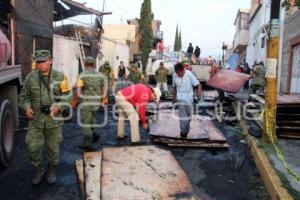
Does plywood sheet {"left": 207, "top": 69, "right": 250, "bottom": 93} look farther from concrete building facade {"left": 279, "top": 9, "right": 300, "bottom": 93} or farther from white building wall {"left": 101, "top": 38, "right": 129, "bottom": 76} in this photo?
white building wall {"left": 101, "top": 38, "right": 129, "bottom": 76}

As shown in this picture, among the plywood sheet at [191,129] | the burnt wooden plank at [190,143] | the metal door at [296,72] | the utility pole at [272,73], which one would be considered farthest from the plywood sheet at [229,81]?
the burnt wooden plank at [190,143]

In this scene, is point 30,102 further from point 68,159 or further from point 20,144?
point 20,144

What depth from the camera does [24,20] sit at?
984cm

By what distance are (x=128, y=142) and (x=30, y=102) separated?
3.09 metres

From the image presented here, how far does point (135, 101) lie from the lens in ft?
23.1

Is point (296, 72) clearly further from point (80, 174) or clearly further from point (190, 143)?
point (80, 174)

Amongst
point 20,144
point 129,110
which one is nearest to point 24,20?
point 20,144

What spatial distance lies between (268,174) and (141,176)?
202cm

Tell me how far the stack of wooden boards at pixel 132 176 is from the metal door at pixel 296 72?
953cm

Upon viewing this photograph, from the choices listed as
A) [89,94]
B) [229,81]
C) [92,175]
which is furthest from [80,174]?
[229,81]

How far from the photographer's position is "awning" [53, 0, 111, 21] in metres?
17.0

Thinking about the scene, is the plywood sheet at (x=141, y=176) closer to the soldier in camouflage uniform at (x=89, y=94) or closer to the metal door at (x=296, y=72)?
the soldier in camouflage uniform at (x=89, y=94)

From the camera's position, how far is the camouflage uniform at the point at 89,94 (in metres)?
7.14

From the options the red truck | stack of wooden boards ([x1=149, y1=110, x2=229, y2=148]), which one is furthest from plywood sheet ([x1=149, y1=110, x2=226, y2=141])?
the red truck
